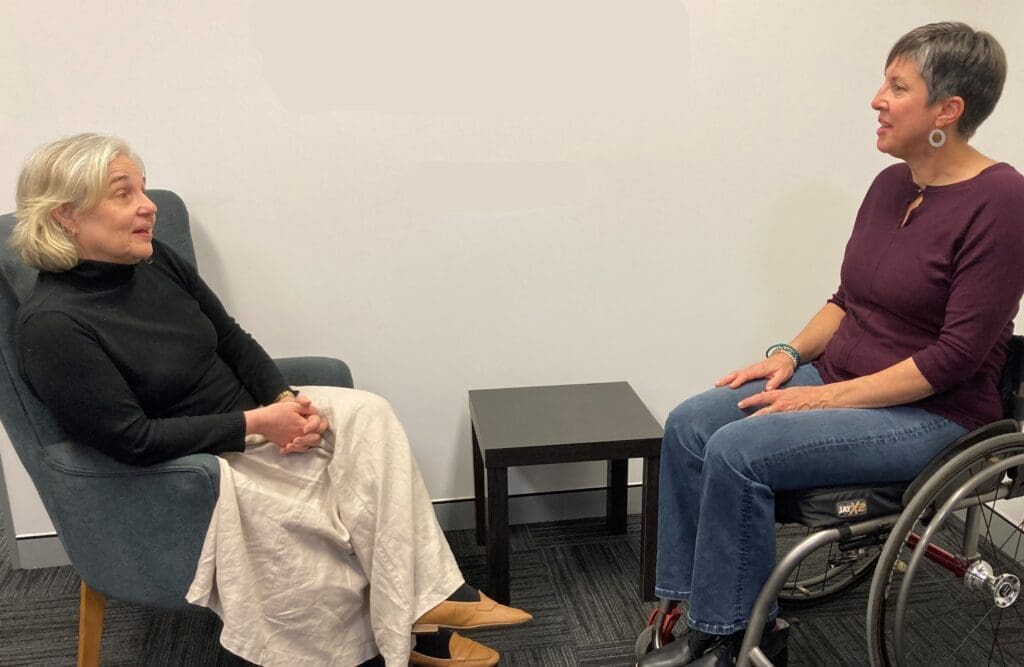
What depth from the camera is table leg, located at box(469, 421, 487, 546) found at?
2264 mm

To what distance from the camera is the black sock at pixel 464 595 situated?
1704 millimetres

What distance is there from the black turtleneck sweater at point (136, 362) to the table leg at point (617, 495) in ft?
3.27

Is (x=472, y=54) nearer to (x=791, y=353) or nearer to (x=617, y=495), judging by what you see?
(x=791, y=353)

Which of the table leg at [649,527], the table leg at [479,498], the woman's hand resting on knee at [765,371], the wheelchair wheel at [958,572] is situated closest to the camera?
the wheelchair wheel at [958,572]

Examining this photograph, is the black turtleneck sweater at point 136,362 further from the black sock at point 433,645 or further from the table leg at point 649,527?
the table leg at point 649,527

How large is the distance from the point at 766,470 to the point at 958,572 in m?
0.50

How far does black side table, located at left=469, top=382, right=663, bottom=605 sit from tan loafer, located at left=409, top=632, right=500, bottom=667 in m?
0.18

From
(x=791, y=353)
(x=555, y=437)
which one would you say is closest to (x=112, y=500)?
(x=555, y=437)

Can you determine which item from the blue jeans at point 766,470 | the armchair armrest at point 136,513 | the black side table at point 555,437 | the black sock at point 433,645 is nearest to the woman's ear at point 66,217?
the armchair armrest at point 136,513

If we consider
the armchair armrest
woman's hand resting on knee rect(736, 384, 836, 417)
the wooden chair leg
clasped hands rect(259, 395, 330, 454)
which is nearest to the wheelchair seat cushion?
woman's hand resting on knee rect(736, 384, 836, 417)

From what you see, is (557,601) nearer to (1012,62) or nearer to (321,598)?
(321,598)

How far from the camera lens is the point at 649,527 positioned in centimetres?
199

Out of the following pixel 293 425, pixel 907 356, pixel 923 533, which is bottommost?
pixel 923 533

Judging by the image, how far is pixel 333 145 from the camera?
2.05m
